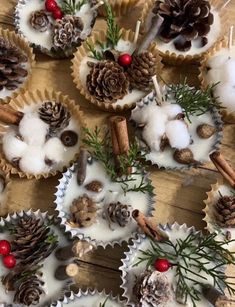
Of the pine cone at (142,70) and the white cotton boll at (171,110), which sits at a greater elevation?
the pine cone at (142,70)

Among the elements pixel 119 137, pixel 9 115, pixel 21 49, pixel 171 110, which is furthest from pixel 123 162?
pixel 21 49

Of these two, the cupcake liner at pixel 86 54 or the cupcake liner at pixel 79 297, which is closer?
the cupcake liner at pixel 79 297

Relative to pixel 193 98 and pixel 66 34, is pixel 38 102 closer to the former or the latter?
pixel 66 34

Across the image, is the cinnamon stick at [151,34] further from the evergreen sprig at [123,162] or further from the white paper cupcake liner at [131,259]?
the white paper cupcake liner at [131,259]

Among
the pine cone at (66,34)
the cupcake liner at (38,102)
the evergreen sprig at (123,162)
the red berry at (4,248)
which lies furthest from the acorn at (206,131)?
the red berry at (4,248)

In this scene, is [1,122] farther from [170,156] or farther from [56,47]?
[170,156]

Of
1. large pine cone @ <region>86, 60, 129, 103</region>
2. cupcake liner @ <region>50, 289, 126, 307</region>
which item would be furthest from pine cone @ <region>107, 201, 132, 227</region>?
large pine cone @ <region>86, 60, 129, 103</region>

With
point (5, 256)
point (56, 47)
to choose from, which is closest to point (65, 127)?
point (56, 47)
